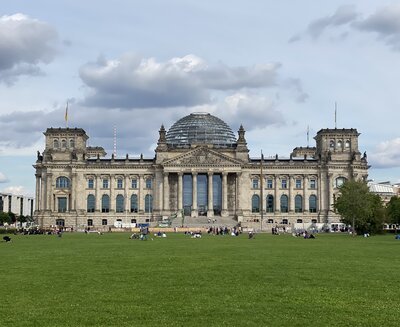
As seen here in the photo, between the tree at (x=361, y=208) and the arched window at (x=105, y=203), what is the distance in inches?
2750

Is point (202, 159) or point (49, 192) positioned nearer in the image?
point (202, 159)

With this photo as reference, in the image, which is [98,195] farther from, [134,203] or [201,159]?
[201,159]

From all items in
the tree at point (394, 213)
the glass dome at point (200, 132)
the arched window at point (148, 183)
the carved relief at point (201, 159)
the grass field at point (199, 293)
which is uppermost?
the glass dome at point (200, 132)

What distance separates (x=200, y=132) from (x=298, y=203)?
32645 mm

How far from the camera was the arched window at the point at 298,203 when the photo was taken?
6230 inches

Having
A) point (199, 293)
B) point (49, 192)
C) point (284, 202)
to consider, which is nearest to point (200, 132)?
point (284, 202)

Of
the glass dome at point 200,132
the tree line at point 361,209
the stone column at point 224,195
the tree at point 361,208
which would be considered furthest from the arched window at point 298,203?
the tree at point 361,208

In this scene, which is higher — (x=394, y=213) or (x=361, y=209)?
(x=361, y=209)

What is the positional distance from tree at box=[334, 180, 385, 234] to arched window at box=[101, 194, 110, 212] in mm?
69858

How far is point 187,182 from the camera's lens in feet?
515

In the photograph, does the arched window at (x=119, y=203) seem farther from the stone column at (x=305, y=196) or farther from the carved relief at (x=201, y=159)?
the stone column at (x=305, y=196)

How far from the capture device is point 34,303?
2244 cm

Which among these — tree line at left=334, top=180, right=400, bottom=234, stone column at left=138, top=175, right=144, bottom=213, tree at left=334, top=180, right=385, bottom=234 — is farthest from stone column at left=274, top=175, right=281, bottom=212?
tree at left=334, top=180, right=385, bottom=234

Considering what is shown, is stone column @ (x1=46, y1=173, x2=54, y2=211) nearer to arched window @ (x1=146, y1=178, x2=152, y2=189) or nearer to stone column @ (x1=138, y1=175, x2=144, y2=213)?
stone column @ (x1=138, y1=175, x2=144, y2=213)
